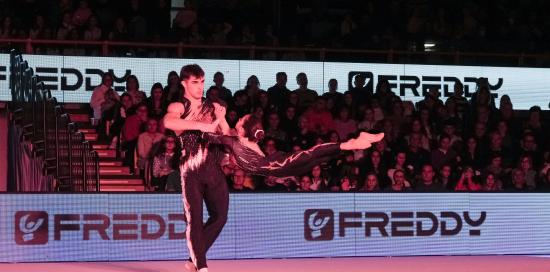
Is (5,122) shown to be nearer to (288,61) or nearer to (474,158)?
(288,61)

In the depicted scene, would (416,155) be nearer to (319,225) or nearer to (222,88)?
(222,88)

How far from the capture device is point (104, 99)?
18297 mm

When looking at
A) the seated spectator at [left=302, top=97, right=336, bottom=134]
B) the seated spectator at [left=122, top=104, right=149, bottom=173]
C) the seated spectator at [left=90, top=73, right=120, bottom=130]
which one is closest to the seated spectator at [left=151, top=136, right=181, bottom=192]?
the seated spectator at [left=122, top=104, right=149, bottom=173]

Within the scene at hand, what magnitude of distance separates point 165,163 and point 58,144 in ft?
4.75

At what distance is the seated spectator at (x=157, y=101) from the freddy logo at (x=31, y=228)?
4.30 meters

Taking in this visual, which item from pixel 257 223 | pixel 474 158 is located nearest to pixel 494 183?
pixel 474 158

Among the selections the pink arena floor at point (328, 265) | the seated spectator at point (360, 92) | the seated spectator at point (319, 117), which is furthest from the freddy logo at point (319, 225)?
the seated spectator at point (360, 92)

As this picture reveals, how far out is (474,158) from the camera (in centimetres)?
1828

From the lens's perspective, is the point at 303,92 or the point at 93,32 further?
the point at 93,32

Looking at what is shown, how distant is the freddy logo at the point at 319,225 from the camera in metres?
14.2

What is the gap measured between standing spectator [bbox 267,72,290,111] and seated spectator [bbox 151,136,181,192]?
3.14m

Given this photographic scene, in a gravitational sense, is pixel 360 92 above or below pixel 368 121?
above

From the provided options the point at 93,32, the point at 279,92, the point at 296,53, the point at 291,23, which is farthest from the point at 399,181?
the point at 291,23

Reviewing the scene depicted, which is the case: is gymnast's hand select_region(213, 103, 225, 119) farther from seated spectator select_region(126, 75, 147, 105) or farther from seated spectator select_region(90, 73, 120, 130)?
seated spectator select_region(126, 75, 147, 105)
